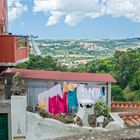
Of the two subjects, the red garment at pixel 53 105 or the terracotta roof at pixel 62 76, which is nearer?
the red garment at pixel 53 105

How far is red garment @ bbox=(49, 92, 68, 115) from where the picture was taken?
13.1 m

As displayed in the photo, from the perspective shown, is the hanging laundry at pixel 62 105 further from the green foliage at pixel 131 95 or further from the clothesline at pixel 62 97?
the green foliage at pixel 131 95

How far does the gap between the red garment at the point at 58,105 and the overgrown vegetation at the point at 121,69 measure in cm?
1425

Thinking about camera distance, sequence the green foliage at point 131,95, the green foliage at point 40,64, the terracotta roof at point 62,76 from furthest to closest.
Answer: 1. the green foliage at point 40,64
2. the green foliage at point 131,95
3. the terracotta roof at point 62,76

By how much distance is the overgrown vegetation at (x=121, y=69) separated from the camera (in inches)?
1143

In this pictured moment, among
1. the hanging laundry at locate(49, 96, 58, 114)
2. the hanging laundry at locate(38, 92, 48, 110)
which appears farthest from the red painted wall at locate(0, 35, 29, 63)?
the hanging laundry at locate(49, 96, 58, 114)

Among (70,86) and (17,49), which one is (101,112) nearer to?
(70,86)

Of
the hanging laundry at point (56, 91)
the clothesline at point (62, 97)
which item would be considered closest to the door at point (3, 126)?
the clothesline at point (62, 97)

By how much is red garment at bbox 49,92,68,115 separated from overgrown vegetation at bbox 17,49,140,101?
14251 millimetres

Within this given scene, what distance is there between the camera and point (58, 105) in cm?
1316

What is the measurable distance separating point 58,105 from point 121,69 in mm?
22774

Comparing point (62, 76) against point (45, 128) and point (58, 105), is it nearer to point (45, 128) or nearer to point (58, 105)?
point (58, 105)

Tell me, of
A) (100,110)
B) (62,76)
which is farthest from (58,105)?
(62,76)

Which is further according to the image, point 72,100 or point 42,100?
point 42,100
